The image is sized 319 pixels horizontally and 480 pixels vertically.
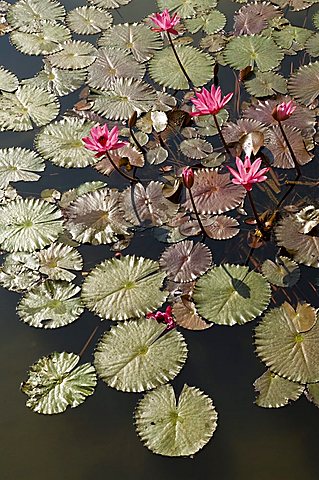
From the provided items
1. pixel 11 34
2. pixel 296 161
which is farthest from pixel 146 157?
pixel 11 34

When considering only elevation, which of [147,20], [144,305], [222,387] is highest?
[147,20]

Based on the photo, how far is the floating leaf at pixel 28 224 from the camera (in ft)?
9.68

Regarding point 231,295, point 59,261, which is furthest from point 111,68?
point 231,295

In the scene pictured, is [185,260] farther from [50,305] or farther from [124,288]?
[50,305]

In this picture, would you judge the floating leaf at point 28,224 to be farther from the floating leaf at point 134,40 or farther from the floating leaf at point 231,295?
the floating leaf at point 134,40

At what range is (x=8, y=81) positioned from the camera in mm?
3873

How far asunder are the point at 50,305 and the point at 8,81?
71.8 inches

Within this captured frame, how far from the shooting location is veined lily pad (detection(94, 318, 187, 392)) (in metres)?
2.43

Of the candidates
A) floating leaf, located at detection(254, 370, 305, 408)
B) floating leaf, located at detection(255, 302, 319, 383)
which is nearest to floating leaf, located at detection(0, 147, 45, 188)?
floating leaf, located at detection(255, 302, 319, 383)

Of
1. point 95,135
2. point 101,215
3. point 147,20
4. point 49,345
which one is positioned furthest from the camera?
point 147,20

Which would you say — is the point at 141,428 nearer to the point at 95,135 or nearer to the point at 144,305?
the point at 144,305

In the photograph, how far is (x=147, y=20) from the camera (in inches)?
167

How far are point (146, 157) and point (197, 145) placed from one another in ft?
0.97

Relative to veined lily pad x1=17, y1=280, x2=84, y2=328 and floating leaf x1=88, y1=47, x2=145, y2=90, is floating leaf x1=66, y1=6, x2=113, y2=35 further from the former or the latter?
veined lily pad x1=17, y1=280, x2=84, y2=328
